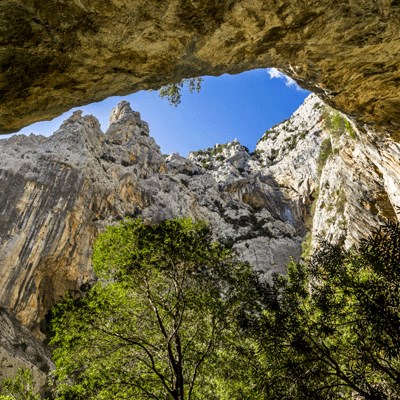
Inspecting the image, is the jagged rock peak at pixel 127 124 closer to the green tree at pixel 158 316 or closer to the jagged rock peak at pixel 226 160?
the jagged rock peak at pixel 226 160

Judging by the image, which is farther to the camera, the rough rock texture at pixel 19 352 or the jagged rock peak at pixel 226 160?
the jagged rock peak at pixel 226 160

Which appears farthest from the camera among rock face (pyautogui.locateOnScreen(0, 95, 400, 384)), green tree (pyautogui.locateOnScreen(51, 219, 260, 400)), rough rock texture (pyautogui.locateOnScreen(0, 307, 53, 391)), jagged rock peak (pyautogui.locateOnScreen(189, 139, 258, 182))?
jagged rock peak (pyautogui.locateOnScreen(189, 139, 258, 182))

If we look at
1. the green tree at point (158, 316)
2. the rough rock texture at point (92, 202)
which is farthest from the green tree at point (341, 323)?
the rough rock texture at point (92, 202)

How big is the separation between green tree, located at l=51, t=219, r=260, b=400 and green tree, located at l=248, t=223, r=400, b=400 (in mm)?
2100

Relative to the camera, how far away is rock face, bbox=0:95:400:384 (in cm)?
2977

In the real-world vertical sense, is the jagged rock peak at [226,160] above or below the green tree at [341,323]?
above

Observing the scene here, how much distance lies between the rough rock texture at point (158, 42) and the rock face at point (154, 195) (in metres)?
7.41

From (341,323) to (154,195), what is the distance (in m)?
54.1

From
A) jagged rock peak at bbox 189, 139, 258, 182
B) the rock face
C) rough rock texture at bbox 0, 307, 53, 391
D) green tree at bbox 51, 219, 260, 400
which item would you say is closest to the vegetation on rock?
green tree at bbox 51, 219, 260, 400

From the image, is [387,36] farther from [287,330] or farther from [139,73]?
[287,330]

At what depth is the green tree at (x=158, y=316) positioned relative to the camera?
12211mm

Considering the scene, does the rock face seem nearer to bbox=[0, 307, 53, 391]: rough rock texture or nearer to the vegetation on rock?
bbox=[0, 307, 53, 391]: rough rock texture

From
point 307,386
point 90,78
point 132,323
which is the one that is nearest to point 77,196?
point 132,323

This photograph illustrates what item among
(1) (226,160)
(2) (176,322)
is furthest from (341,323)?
(1) (226,160)
